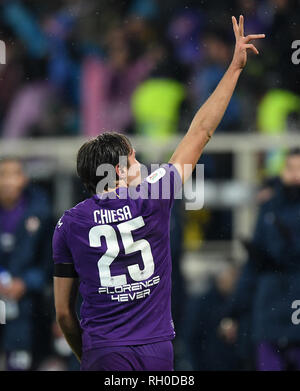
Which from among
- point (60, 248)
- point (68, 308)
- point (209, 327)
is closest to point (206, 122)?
point (60, 248)

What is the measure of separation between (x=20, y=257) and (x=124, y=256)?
2730 mm

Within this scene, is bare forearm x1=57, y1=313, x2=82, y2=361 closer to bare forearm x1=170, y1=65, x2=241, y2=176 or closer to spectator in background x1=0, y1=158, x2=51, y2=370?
bare forearm x1=170, y1=65, x2=241, y2=176

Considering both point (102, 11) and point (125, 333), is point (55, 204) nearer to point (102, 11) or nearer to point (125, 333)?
point (102, 11)

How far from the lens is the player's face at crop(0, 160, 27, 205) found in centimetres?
620

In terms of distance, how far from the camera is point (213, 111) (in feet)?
11.9

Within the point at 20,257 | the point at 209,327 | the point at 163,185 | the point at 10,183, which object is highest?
the point at 10,183

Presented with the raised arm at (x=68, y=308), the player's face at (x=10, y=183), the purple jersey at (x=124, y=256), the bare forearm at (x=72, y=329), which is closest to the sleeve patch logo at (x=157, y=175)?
the purple jersey at (x=124, y=256)

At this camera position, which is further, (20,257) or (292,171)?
(20,257)

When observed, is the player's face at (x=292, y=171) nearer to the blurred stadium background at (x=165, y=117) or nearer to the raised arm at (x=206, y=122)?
the blurred stadium background at (x=165, y=117)

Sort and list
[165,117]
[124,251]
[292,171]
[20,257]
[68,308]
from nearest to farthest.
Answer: [124,251] < [68,308] < [292,171] < [20,257] < [165,117]

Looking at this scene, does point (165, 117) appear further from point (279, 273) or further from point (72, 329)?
point (72, 329)

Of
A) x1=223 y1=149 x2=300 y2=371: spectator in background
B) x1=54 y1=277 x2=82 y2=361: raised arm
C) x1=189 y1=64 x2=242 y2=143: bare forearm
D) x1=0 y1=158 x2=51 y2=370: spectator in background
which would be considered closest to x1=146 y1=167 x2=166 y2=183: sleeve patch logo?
x1=189 y1=64 x2=242 y2=143: bare forearm

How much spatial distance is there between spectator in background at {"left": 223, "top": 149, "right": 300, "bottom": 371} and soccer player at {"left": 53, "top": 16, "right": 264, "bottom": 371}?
2.30 metres
